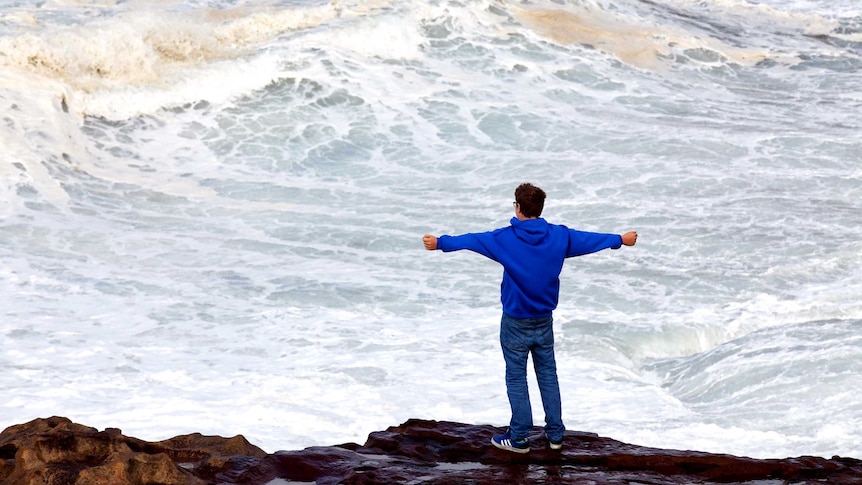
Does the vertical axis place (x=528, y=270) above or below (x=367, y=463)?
above

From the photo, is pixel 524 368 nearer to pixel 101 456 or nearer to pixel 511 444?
pixel 511 444

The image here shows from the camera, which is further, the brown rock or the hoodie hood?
the hoodie hood

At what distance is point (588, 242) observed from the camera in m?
4.22

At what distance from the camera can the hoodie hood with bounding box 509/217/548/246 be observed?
166 inches

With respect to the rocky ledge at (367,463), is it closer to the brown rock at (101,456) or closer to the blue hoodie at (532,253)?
the brown rock at (101,456)

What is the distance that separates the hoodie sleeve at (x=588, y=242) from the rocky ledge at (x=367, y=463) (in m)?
0.79

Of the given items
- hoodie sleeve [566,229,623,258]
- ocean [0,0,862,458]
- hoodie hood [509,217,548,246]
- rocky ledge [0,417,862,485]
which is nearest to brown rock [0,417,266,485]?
rocky ledge [0,417,862,485]

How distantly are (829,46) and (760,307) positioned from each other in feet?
62.9

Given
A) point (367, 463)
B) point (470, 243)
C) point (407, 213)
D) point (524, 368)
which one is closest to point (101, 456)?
point (367, 463)

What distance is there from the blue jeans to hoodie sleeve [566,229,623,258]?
296 mm

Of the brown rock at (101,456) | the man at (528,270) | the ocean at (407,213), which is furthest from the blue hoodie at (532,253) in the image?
the ocean at (407,213)

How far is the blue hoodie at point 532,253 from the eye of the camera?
4215 millimetres

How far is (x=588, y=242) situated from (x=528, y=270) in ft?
0.84

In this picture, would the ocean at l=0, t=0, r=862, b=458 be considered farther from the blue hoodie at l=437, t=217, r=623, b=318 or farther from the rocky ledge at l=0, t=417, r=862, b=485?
the blue hoodie at l=437, t=217, r=623, b=318
